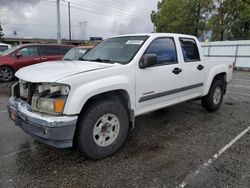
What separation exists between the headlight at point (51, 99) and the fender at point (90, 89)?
85 mm

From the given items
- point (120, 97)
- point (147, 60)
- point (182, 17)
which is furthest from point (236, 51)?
point (120, 97)

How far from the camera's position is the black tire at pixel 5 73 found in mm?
10211

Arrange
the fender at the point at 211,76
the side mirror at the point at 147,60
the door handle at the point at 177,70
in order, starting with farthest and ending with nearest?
the fender at the point at 211,76, the door handle at the point at 177,70, the side mirror at the point at 147,60

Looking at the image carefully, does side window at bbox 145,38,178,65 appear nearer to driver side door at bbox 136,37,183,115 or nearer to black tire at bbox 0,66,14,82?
driver side door at bbox 136,37,183,115

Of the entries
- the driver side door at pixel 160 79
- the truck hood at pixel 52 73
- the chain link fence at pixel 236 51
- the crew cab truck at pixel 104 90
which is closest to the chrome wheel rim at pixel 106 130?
the crew cab truck at pixel 104 90

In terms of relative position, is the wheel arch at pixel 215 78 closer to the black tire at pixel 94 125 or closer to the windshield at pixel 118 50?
the windshield at pixel 118 50

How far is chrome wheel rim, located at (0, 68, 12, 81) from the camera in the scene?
33.5 ft

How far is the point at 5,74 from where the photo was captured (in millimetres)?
10289

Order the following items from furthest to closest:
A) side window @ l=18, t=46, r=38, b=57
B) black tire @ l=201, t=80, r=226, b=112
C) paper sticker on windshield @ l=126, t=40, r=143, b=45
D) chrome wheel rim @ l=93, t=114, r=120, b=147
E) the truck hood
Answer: side window @ l=18, t=46, r=38, b=57
black tire @ l=201, t=80, r=226, b=112
paper sticker on windshield @ l=126, t=40, r=143, b=45
chrome wheel rim @ l=93, t=114, r=120, b=147
the truck hood

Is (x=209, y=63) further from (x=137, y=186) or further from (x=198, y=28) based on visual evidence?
(x=198, y=28)

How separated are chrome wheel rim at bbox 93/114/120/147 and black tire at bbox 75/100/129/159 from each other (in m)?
0.04

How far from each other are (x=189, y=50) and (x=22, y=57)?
25.8 feet

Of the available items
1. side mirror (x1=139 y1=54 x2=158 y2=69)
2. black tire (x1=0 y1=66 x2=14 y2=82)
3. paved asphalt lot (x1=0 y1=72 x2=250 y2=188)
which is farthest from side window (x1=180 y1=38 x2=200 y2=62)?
black tire (x1=0 y1=66 x2=14 y2=82)

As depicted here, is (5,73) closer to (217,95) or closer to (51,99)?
(51,99)
